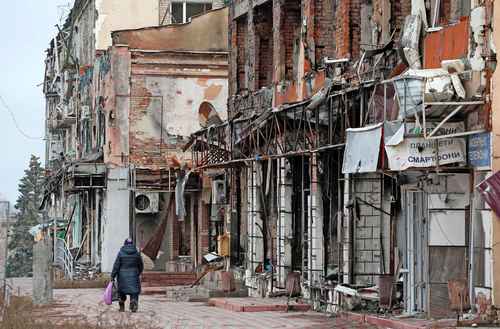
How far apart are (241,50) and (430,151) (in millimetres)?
15129

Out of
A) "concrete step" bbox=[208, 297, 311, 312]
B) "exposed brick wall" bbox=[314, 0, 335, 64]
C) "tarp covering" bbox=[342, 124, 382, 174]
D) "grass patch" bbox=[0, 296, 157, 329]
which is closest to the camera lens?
"grass patch" bbox=[0, 296, 157, 329]

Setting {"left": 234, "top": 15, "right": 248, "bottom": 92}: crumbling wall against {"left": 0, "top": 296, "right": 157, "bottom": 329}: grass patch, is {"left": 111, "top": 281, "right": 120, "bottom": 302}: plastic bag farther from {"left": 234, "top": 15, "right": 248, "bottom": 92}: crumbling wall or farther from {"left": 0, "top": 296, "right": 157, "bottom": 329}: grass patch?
{"left": 234, "top": 15, "right": 248, "bottom": 92}: crumbling wall

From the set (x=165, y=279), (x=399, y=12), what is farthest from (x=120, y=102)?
(x=399, y=12)

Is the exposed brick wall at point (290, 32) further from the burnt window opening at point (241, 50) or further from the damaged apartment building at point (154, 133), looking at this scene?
the damaged apartment building at point (154, 133)

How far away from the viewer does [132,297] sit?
86.0 ft

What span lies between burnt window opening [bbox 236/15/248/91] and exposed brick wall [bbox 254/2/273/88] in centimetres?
134

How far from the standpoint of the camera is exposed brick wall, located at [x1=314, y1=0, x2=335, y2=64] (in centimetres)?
2819

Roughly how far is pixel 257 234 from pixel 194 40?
13.3 meters

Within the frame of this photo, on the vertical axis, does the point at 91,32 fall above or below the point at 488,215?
above

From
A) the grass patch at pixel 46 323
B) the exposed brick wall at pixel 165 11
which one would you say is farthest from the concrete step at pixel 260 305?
the exposed brick wall at pixel 165 11

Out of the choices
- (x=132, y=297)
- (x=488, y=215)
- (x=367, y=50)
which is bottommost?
(x=132, y=297)

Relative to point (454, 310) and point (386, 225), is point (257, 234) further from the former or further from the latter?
point (454, 310)

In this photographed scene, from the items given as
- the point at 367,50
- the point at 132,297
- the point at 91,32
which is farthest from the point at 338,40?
the point at 91,32

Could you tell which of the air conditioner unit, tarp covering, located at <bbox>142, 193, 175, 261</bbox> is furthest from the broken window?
tarp covering, located at <bbox>142, 193, 175, 261</bbox>
